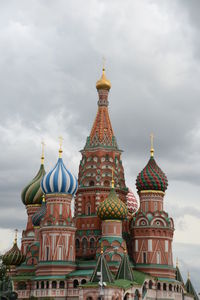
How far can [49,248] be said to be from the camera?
2345 inches

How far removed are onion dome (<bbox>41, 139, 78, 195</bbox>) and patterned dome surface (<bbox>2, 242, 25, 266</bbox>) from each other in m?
11.8

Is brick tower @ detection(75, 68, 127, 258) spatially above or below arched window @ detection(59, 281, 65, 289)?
above

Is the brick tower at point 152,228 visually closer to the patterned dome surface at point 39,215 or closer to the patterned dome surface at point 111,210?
the patterned dome surface at point 111,210

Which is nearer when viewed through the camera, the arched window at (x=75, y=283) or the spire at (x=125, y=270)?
the spire at (x=125, y=270)

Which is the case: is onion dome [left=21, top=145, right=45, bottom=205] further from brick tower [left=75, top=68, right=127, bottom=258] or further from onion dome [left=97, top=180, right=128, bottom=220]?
onion dome [left=97, top=180, right=128, bottom=220]

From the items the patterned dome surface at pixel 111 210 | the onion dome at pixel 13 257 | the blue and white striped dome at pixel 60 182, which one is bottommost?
the onion dome at pixel 13 257

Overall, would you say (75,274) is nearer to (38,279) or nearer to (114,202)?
(38,279)

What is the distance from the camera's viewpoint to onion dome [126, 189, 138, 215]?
72519 mm

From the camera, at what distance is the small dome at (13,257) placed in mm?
69188

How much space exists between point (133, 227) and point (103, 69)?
18849mm

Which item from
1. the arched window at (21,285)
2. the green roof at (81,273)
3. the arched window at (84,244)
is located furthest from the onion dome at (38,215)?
the green roof at (81,273)

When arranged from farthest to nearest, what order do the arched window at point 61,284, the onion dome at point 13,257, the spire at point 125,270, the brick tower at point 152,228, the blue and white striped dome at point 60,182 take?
the onion dome at point 13,257, the brick tower at point 152,228, the blue and white striped dome at point 60,182, the arched window at point 61,284, the spire at point 125,270

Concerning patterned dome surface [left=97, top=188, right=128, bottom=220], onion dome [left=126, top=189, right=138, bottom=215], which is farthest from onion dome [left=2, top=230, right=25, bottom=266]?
patterned dome surface [left=97, top=188, right=128, bottom=220]

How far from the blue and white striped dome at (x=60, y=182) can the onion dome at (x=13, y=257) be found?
1181 cm
